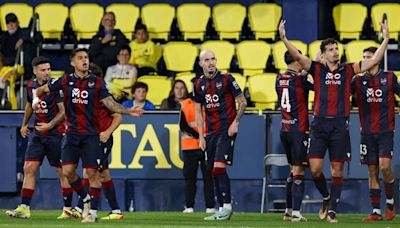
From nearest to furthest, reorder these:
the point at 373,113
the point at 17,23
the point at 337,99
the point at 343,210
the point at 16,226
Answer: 1. the point at 16,226
2. the point at 337,99
3. the point at 373,113
4. the point at 343,210
5. the point at 17,23

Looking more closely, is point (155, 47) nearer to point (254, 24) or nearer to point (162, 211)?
point (254, 24)

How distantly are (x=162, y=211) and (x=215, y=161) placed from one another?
3.76m

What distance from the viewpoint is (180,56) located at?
77.0ft

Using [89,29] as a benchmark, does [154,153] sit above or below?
below

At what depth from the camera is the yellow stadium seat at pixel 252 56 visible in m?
23.0

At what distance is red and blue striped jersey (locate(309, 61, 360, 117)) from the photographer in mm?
16328

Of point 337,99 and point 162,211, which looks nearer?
point 337,99

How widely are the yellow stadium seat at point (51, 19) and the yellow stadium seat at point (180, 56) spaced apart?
2.24 meters

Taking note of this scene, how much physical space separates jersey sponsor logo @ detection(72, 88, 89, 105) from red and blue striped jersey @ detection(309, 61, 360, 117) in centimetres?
270

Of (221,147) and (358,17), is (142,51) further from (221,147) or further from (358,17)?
(221,147)

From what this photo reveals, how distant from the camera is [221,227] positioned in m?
15.3

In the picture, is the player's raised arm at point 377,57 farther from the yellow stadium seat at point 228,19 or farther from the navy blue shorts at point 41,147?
the yellow stadium seat at point 228,19

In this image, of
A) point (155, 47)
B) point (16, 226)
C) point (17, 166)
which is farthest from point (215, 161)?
point (155, 47)

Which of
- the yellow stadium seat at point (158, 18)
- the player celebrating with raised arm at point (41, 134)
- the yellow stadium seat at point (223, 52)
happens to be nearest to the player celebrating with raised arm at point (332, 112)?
the player celebrating with raised arm at point (41, 134)
